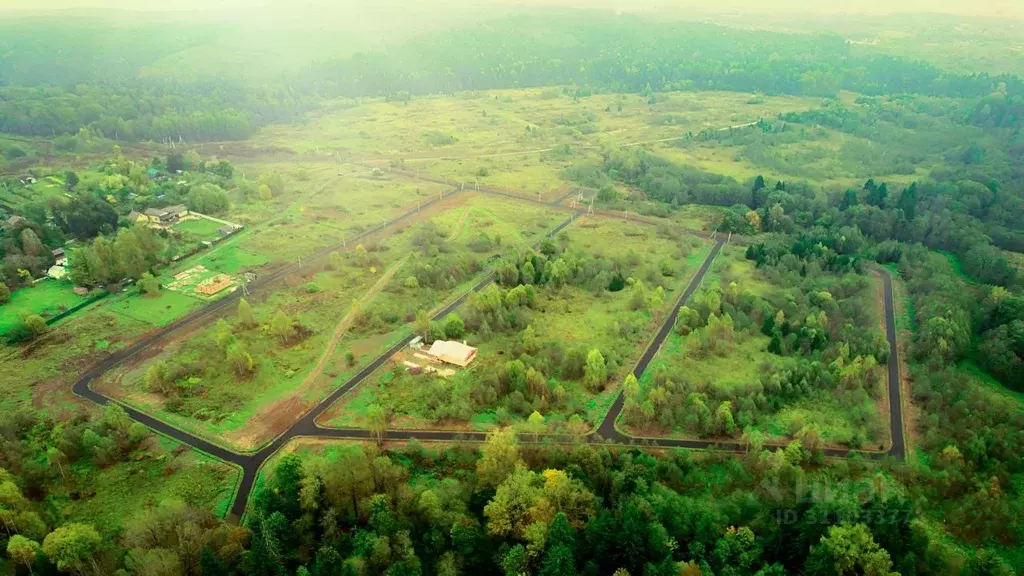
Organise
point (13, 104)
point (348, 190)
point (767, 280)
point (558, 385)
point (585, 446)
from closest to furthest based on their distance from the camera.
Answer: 1. point (585, 446)
2. point (558, 385)
3. point (767, 280)
4. point (348, 190)
5. point (13, 104)

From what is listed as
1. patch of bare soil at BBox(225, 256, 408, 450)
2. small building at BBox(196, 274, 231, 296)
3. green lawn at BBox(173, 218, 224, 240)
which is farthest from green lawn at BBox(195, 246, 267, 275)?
patch of bare soil at BBox(225, 256, 408, 450)

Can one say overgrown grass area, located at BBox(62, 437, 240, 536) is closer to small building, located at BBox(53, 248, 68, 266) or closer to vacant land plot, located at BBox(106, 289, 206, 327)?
vacant land plot, located at BBox(106, 289, 206, 327)

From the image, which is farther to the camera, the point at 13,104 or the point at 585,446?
the point at 13,104

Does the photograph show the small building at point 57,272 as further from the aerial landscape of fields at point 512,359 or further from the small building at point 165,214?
the small building at point 165,214

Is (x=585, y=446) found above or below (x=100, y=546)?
above

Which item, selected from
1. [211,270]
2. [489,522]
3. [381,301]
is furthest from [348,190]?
[489,522]

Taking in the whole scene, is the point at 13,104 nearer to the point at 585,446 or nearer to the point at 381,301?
the point at 381,301
